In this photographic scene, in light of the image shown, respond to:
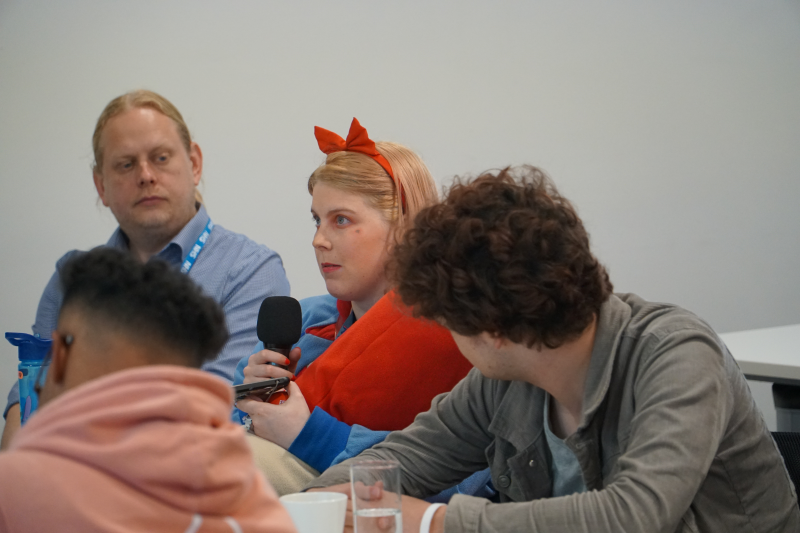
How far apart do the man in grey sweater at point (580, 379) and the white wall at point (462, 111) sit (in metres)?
2.03

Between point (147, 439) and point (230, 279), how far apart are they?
5.57ft

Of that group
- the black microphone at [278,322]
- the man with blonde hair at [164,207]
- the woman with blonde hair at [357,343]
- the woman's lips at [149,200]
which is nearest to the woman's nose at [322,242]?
the woman with blonde hair at [357,343]

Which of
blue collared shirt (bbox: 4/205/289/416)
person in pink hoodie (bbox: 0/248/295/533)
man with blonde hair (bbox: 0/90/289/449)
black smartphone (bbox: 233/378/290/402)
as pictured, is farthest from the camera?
man with blonde hair (bbox: 0/90/289/449)

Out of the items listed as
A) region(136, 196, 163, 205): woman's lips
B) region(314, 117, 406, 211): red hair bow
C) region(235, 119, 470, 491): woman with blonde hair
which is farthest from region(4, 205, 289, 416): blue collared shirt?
region(314, 117, 406, 211): red hair bow

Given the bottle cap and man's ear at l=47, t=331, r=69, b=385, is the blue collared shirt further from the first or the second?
man's ear at l=47, t=331, r=69, b=385

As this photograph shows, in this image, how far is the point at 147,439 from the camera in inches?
22.2

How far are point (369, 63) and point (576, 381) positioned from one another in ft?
7.50

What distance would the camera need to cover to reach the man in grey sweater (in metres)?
0.97

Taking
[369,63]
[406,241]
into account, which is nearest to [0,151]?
[369,63]

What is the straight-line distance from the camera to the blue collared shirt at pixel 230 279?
212cm

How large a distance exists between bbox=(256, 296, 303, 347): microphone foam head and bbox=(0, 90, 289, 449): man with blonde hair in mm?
725

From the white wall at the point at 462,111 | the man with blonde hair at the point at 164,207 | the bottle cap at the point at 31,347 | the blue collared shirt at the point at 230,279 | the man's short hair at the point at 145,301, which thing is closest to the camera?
the man's short hair at the point at 145,301

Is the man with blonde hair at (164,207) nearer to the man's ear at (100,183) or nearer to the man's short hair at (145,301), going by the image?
the man's ear at (100,183)

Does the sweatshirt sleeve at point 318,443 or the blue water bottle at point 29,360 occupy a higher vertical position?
the blue water bottle at point 29,360
